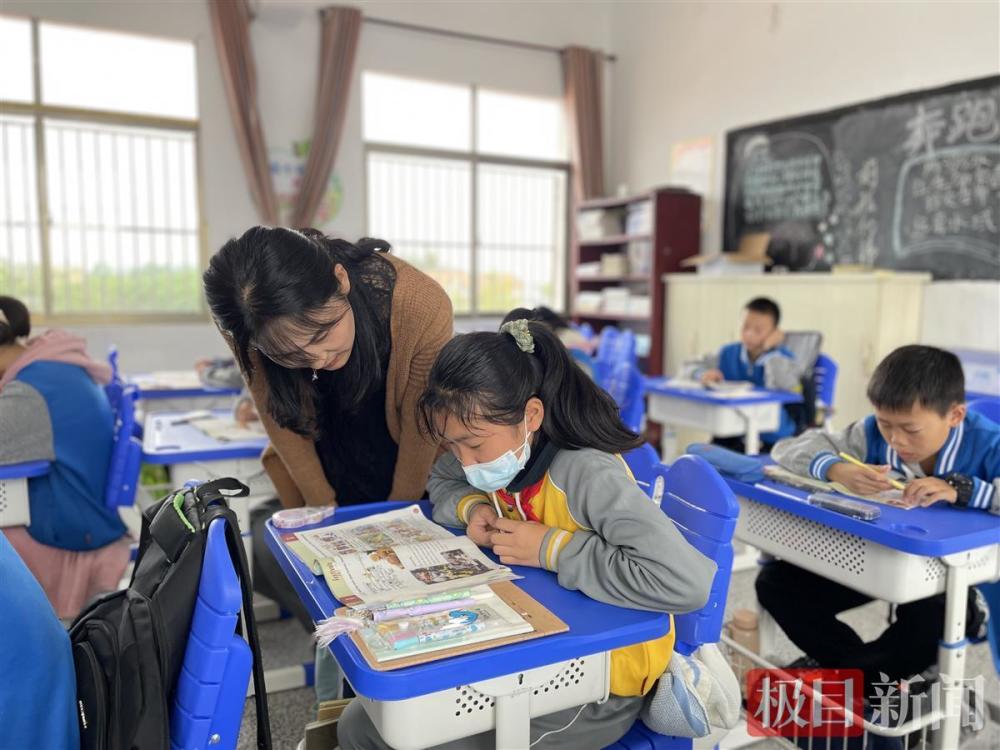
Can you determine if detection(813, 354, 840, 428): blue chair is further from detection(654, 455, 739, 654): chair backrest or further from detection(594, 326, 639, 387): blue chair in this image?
detection(654, 455, 739, 654): chair backrest

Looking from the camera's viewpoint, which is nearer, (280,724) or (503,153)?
(280,724)

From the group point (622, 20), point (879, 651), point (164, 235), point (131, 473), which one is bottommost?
point (879, 651)

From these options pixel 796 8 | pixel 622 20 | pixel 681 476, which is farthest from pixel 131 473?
pixel 622 20

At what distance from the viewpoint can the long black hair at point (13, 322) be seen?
2035 mm

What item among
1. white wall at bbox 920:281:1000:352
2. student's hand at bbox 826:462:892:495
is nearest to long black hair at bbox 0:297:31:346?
student's hand at bbox 826:462:892:495

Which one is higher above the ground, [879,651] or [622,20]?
[622,20]

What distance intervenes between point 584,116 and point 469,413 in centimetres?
558

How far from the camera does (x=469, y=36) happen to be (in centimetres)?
582

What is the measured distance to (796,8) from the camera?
4652mm

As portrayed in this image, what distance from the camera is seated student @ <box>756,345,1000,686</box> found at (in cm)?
158

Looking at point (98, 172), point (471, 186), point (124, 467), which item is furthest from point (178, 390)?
point (471, 186)

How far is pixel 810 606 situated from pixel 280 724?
1.38 meters

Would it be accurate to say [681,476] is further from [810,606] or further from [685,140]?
[685,140]

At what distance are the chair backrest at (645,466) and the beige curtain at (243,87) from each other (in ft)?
14.3
